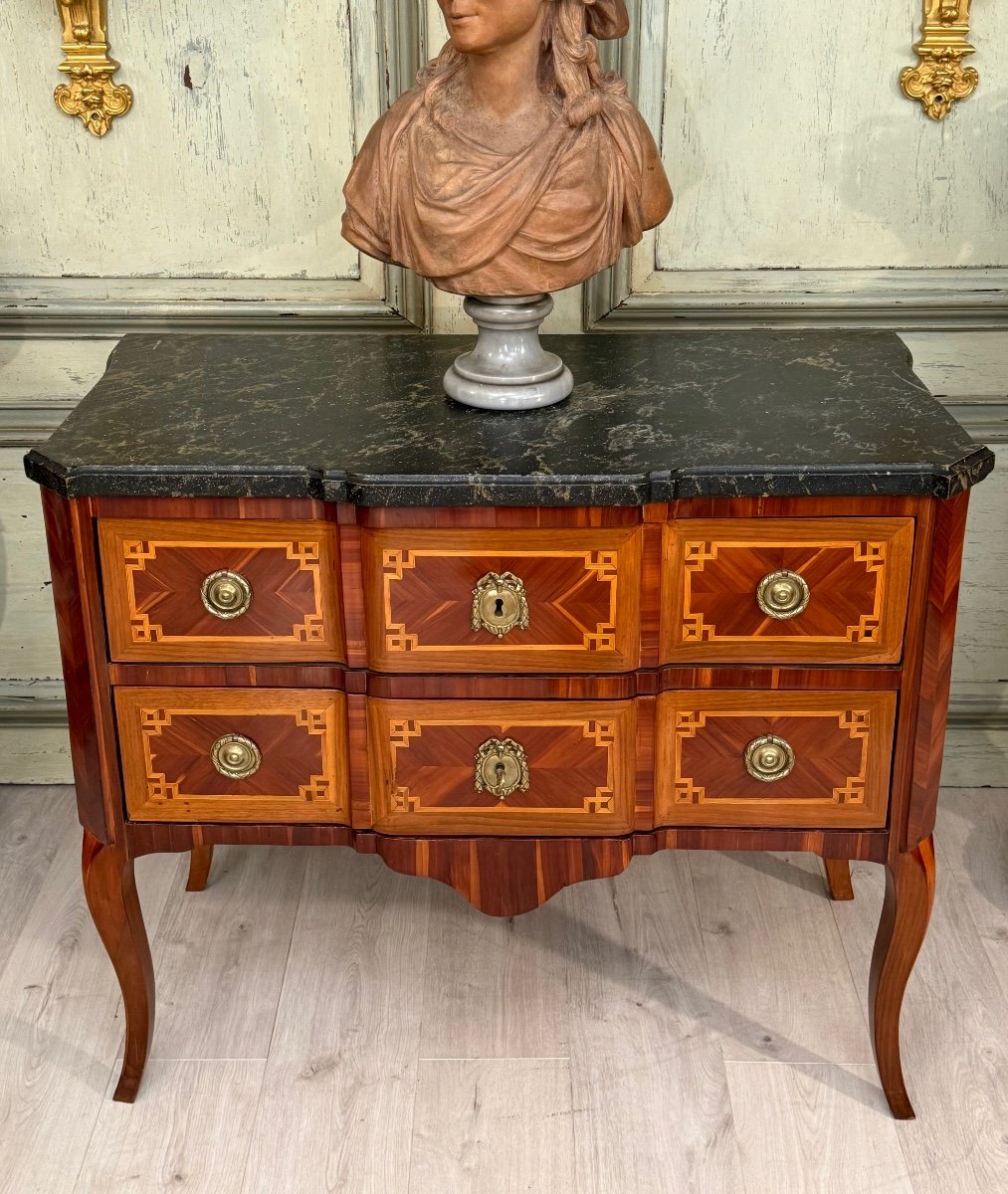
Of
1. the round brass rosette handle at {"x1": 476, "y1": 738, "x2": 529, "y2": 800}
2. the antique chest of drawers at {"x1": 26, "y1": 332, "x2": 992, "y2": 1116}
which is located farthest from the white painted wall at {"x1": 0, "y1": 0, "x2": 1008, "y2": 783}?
the round brass rosette handle at {"x1": 476, "y1": 738, "x2": 529, "y2": 800}

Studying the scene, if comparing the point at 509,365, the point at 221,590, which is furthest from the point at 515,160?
the point at 221,590

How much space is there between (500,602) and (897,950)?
0.84 meters

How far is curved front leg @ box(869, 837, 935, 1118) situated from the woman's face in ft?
4.21

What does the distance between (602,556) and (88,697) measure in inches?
29.7

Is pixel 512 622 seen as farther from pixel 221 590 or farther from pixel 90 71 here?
pixel 90 71

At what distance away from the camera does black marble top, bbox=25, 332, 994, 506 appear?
77.4 inches

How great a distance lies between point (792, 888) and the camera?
2875 millimetres

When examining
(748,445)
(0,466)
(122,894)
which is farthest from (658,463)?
(0,466)

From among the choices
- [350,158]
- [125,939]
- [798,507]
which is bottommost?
[125,939]

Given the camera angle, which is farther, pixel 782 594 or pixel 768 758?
pixel 768 758

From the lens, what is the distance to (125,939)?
7.63ft

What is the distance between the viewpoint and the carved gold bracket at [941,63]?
253 cm

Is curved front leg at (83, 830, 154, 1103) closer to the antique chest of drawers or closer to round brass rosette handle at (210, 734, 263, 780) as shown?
the antique chest of drawers

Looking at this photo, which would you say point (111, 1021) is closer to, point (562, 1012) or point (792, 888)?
point (562, 1012)
